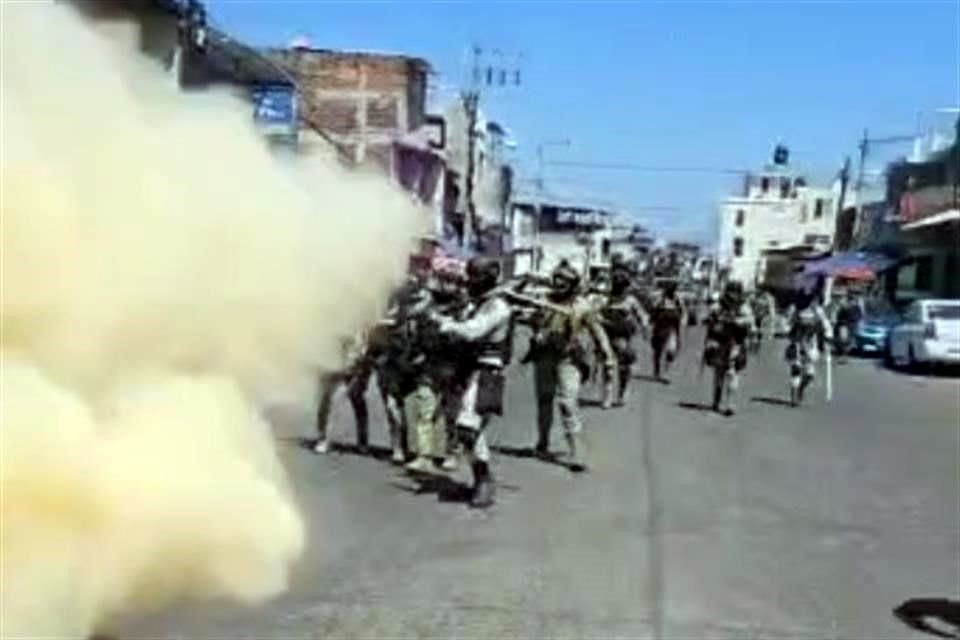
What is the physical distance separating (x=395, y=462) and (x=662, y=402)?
32.0 feet

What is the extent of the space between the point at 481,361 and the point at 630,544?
212cm

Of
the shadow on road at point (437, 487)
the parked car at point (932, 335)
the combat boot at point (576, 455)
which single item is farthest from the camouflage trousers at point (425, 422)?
the parked car at point (932, 335)

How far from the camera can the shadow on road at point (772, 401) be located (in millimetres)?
27931

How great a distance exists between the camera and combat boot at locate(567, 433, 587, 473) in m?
18.1

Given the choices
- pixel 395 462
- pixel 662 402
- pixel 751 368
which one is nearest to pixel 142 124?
pixel 395 462

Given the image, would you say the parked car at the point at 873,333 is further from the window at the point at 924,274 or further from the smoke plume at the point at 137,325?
the smoke plume at the point at 137,325

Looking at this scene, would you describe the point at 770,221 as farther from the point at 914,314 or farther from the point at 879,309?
the point at 914,314

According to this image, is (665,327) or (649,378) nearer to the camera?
(665,327)

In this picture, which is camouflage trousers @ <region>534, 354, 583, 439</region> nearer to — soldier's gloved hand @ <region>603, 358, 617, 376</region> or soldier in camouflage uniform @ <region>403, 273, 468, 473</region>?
soldier in camouflage uniform @ <region>403, 273, 468, 473</region>

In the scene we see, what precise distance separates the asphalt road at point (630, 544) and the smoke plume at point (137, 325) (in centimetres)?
72

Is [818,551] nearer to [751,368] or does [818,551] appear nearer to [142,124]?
[142,124]

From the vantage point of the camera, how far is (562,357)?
1805 cm

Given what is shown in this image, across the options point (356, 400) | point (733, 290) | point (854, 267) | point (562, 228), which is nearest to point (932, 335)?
point (733, 290)

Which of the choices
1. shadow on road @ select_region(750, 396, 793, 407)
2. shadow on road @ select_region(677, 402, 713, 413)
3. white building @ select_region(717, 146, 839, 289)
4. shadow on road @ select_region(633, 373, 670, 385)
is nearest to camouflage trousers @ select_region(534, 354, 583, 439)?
shadow on road @ select_region(677, 402, 713, 413)
